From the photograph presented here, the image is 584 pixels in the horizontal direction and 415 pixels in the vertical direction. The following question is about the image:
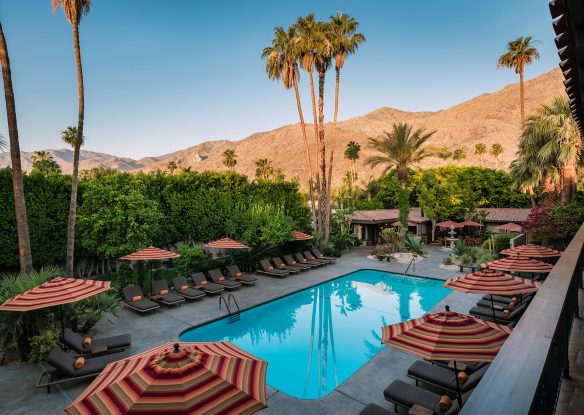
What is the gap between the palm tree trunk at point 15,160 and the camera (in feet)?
42.0

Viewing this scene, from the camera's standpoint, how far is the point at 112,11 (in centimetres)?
1784

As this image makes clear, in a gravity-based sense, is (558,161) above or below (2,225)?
above

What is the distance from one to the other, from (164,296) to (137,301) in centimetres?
112

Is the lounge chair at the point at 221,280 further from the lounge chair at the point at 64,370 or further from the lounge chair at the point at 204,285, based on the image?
the lounge chair at the point at 64,370

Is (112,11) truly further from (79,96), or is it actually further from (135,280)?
(135,280)

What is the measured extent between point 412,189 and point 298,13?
23.2m

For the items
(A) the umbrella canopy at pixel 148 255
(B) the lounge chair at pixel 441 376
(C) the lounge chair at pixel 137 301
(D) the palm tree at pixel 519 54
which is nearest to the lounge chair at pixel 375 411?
(B) the lounge chair at pixel 441 376

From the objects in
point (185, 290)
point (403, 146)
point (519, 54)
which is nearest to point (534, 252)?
point (185, 290)

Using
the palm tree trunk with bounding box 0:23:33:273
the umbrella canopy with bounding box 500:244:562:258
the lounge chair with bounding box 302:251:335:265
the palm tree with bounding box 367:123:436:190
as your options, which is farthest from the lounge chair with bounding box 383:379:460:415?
the palm tree with bounding box 367:123:436:190

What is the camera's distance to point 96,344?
9.70m

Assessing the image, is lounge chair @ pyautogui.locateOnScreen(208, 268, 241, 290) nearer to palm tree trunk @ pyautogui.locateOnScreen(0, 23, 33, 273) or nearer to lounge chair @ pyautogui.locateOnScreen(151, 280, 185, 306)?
lounge chair @ pyautogui.locateOnScreen(151, 280, 185, 306)

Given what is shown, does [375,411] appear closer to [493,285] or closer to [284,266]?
[493,285]

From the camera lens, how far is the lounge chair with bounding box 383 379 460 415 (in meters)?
6.35

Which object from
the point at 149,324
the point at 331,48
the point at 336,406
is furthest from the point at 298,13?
the point at 336,406
